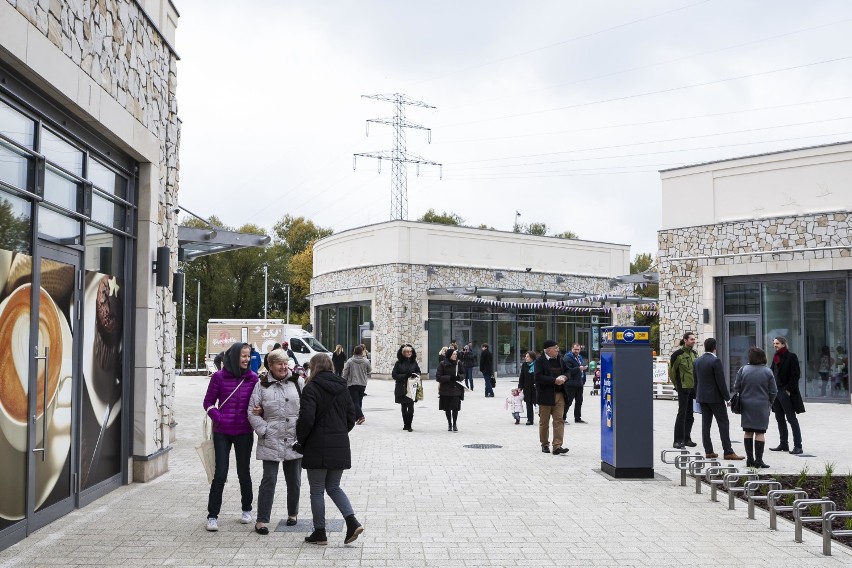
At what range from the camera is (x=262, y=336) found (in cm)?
3791

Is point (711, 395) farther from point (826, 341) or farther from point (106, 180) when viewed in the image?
point (826, 341)

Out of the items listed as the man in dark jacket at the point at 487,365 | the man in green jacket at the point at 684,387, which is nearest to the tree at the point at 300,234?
the man in dark jacket at the point at 487,365

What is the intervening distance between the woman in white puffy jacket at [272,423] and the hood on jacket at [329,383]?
46 cm

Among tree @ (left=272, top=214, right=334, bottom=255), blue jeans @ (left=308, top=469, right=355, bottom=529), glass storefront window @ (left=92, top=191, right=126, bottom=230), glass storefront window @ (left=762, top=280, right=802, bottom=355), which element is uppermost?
tree @ (left=272, top=214, right=334, bottom=255)

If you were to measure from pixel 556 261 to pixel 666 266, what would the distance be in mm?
16500

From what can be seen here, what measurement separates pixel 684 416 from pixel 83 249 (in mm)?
9105

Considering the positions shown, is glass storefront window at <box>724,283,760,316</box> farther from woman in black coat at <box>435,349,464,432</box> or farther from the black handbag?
the black handbag

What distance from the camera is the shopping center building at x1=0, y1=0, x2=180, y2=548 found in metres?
6.72

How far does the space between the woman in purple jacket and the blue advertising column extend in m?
4.90

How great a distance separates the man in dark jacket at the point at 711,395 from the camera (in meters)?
11.8

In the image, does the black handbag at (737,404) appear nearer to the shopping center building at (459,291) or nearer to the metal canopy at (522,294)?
the shopping center building at (459,291)

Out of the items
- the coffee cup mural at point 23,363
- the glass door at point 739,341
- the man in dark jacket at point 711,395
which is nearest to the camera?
the coffee cup mural at point 23,363

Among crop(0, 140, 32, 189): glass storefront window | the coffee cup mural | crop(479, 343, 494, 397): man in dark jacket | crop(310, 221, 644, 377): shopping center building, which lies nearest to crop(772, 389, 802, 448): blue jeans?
the coffee cup mural

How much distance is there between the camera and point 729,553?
6688 mm
